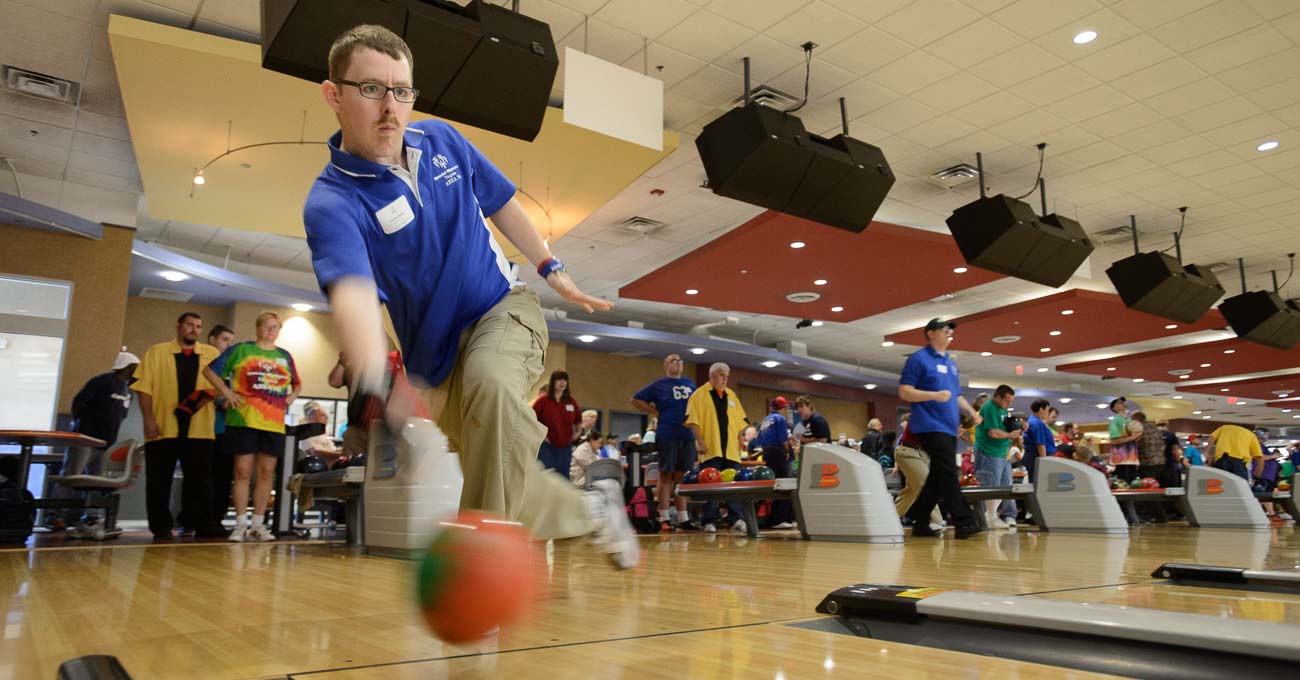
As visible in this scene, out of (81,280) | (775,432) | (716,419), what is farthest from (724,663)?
(81,280)

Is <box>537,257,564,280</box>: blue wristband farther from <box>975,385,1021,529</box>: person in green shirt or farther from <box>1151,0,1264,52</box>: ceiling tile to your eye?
<box>975,385,1021,529</box>: person in green shirt

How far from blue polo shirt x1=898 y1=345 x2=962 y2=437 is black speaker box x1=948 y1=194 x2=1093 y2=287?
8.76ft

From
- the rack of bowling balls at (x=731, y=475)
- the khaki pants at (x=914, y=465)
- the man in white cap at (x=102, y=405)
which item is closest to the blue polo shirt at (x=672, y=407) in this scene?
the rack of bowling balls at (x=731, y=475)

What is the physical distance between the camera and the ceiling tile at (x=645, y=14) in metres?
5.45

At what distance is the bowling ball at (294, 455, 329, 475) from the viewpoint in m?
6.82

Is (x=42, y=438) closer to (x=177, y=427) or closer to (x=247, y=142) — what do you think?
(x=177, y=427)

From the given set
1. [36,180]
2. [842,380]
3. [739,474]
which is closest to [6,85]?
[36,180]

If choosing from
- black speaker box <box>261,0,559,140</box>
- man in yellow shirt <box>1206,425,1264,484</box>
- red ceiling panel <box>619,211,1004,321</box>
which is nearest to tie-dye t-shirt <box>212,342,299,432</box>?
black speaker box <box>261,0,559,140</box>

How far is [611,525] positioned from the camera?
1935mm

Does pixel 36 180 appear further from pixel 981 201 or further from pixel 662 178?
pixel 981 201

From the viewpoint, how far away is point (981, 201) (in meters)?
7.91

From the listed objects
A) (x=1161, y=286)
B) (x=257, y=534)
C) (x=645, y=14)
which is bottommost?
(x=257, y=534)

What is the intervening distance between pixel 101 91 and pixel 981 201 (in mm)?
7689

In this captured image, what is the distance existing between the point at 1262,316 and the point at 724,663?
496 inches
